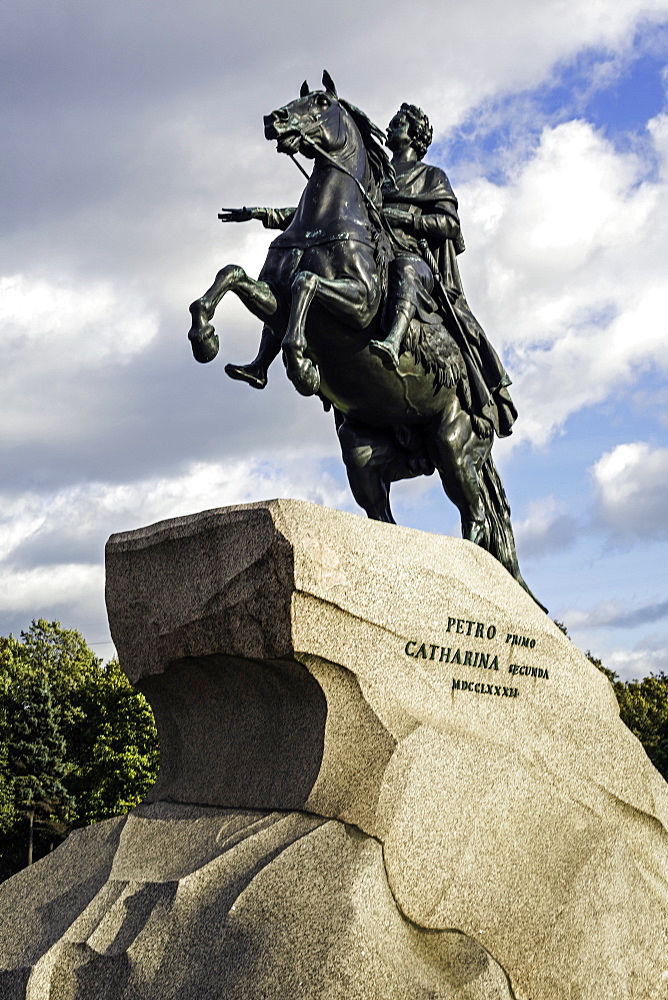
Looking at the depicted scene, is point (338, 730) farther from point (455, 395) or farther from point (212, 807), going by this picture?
point (455, 395)

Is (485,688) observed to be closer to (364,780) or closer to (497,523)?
(364,780)

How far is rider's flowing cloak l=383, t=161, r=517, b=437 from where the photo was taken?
32.5 ft

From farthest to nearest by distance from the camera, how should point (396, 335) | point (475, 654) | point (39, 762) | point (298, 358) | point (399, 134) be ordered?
point (39, 762) < point (399, 134) < point (396, 335) < point (298, 358) < point (475, 654)

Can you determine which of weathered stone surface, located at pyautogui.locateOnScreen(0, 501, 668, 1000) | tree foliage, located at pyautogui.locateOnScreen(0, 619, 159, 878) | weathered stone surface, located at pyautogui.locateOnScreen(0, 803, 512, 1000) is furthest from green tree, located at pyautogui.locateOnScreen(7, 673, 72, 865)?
weathered stone surface, located at pyautogui.locateOnScreen(0, 803, 512, 1000)

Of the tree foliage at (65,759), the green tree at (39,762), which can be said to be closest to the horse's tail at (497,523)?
the tree foliage at (65,759)

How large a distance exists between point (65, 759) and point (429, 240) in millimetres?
24387

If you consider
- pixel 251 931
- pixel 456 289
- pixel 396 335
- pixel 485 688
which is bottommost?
pixel 251 931

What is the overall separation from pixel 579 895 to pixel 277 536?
2.77 m

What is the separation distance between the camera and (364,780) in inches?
225

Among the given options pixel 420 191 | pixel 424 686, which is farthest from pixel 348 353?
pixel 424 686

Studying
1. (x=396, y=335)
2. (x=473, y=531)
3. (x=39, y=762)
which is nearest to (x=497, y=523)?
(x=473, y=531)

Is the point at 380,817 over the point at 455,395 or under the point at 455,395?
under

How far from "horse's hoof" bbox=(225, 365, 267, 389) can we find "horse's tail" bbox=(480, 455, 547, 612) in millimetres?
2300

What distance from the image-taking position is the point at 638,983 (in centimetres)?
624
